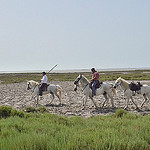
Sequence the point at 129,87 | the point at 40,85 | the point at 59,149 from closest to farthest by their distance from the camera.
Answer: the point at 59,149
the point at 129,87
the point at 40,85

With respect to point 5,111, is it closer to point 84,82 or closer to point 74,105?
point 84,82

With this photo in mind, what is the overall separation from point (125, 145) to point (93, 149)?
31.9 inches

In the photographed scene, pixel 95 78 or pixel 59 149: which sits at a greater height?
pixel 95 78

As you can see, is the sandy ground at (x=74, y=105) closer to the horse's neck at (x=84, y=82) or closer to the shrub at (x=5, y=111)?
the horse's neck at (x=84, y=82)

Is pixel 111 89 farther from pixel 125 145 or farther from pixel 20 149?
pixel 20 149

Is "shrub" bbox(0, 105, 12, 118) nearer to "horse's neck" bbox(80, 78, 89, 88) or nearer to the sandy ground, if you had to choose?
the sandy ground

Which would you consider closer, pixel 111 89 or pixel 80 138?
pixel 80 138

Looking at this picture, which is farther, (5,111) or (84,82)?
(84,82)

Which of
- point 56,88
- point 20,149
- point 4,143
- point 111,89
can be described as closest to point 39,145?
point 20,149

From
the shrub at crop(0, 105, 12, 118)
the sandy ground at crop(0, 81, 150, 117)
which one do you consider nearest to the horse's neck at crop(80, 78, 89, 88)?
the sandy ground at crop(0, 81, 150, 117)

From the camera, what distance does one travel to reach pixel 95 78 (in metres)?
12.2

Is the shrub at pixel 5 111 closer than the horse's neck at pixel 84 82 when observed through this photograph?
Yes

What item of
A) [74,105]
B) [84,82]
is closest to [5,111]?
[84,82]

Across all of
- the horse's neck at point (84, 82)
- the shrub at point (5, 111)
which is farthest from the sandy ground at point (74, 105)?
the shrub at point (5, 111)
